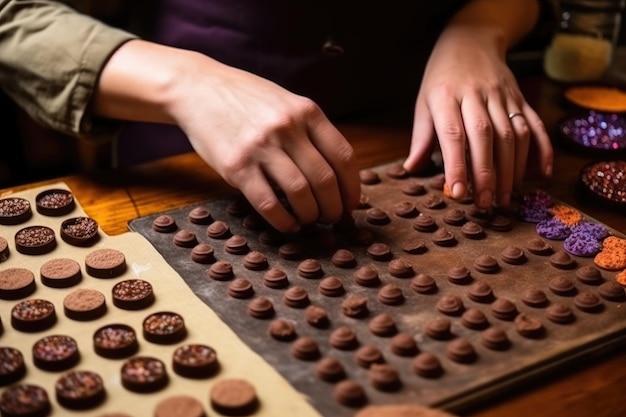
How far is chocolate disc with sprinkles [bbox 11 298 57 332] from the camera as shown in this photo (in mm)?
841

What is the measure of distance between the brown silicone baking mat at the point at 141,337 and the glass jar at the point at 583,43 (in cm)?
97

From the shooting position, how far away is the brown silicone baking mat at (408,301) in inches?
30.6

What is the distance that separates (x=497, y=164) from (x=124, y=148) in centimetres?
73

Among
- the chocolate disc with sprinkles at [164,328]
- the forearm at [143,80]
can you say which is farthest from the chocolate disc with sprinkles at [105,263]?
the forearm at [143,80]

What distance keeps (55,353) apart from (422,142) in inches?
24.1

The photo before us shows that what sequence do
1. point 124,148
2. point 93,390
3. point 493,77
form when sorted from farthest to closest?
point 124,148 → point 493,77 → point 93,390

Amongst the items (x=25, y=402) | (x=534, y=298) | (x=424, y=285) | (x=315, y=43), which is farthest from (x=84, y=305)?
(x=315, y=43)

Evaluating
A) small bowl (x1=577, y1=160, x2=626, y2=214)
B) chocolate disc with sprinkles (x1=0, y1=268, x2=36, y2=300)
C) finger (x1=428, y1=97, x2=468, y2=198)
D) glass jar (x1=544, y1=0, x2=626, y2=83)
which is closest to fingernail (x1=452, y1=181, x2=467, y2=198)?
finger (x1=428, y1=97, x2=468, y2=198)

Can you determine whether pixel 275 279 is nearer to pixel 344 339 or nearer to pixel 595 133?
pixel 344 339

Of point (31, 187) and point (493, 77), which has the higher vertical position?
point (493, 77)

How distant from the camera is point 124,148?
1.54 meters

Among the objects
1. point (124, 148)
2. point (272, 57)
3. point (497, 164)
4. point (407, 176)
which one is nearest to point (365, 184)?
point (407, 176)

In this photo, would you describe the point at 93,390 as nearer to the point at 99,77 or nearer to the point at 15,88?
the point at 99,77

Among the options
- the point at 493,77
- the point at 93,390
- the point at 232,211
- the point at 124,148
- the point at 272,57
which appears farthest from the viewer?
the point at 124,148
